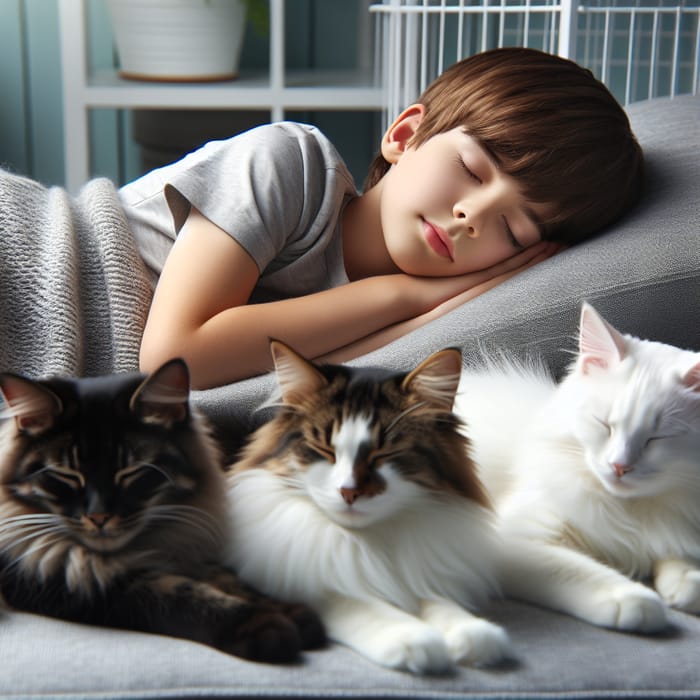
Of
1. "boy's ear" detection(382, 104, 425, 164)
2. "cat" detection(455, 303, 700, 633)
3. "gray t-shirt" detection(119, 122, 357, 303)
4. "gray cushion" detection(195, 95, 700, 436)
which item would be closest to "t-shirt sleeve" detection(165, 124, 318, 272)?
"gray t-shirt" detection(119, 122, 357, 303)

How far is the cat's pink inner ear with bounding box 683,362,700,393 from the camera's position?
69 cm

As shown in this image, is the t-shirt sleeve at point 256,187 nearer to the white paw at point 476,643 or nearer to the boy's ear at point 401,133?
the boy's ear at point 401,133

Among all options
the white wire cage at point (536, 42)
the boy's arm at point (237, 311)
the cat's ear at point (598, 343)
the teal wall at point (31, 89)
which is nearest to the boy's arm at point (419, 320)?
the boy's arm at point (237, 311)

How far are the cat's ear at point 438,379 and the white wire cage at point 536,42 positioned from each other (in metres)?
1.39

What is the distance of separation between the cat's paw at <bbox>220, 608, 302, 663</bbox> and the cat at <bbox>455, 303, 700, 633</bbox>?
19cm

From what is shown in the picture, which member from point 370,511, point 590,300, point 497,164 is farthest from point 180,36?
point 370,511

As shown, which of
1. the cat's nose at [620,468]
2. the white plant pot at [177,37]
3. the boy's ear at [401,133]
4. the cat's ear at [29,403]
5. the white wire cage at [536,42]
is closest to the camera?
the cat's ear at [29,403]

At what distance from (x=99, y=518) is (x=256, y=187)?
2.12 feet

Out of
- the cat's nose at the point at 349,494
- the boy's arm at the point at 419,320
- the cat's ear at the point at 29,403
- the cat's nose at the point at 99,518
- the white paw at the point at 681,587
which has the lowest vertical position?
the white paw at the point at 681,587

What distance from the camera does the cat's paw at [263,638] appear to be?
1.94 feet

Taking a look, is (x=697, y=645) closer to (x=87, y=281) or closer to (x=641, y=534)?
Answer: (x=641, y=534)

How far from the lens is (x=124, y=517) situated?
1.94ft

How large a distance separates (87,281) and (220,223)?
0.57ft

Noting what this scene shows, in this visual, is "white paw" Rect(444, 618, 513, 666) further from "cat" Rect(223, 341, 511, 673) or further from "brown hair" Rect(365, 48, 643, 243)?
"brown hair" Rect(365, 48, 643, 243)
